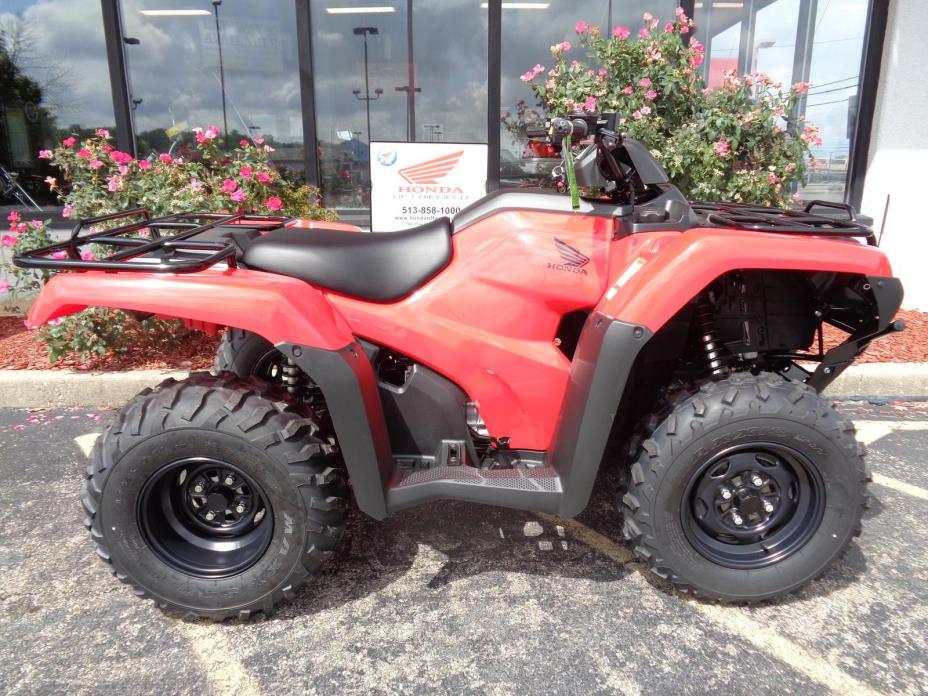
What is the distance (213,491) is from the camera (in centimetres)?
230

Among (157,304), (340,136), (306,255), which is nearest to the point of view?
(157,304)

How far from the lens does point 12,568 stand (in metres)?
2.55

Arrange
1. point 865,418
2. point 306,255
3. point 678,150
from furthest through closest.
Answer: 1. point 678,150
2. point 865,418
3. point 306,255

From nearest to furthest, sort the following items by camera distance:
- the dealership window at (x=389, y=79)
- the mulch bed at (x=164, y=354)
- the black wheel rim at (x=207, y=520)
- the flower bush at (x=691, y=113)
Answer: the black wheel rim at (x=207, y=520)
the mulch bed at (x=164, y=354)
the flower bush at (x=691, y=113)
the dealership window at (x=389, y=79)

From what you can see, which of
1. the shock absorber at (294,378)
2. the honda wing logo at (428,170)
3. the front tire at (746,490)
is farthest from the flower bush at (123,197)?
the front tire at (746,490)

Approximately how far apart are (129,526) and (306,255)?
1081 mm

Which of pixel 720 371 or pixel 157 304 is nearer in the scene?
pixel 157 304

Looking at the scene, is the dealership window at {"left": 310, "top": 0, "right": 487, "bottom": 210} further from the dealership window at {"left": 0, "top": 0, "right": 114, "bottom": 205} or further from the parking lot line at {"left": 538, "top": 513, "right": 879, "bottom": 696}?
the parking lot line at {"left": 538, "top": 513, "right": 879, "bottom": 696}

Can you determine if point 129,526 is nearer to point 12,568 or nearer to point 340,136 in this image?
point 12,568

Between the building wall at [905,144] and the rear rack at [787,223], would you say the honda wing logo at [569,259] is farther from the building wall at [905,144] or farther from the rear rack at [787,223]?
the building wall at [905,144]

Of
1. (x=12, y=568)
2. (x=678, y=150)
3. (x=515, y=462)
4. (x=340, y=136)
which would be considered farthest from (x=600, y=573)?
(x=340, y=136)

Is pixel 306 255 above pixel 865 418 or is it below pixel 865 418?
above

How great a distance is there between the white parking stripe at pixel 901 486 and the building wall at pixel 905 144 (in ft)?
13.3

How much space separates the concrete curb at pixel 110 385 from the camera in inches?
170
